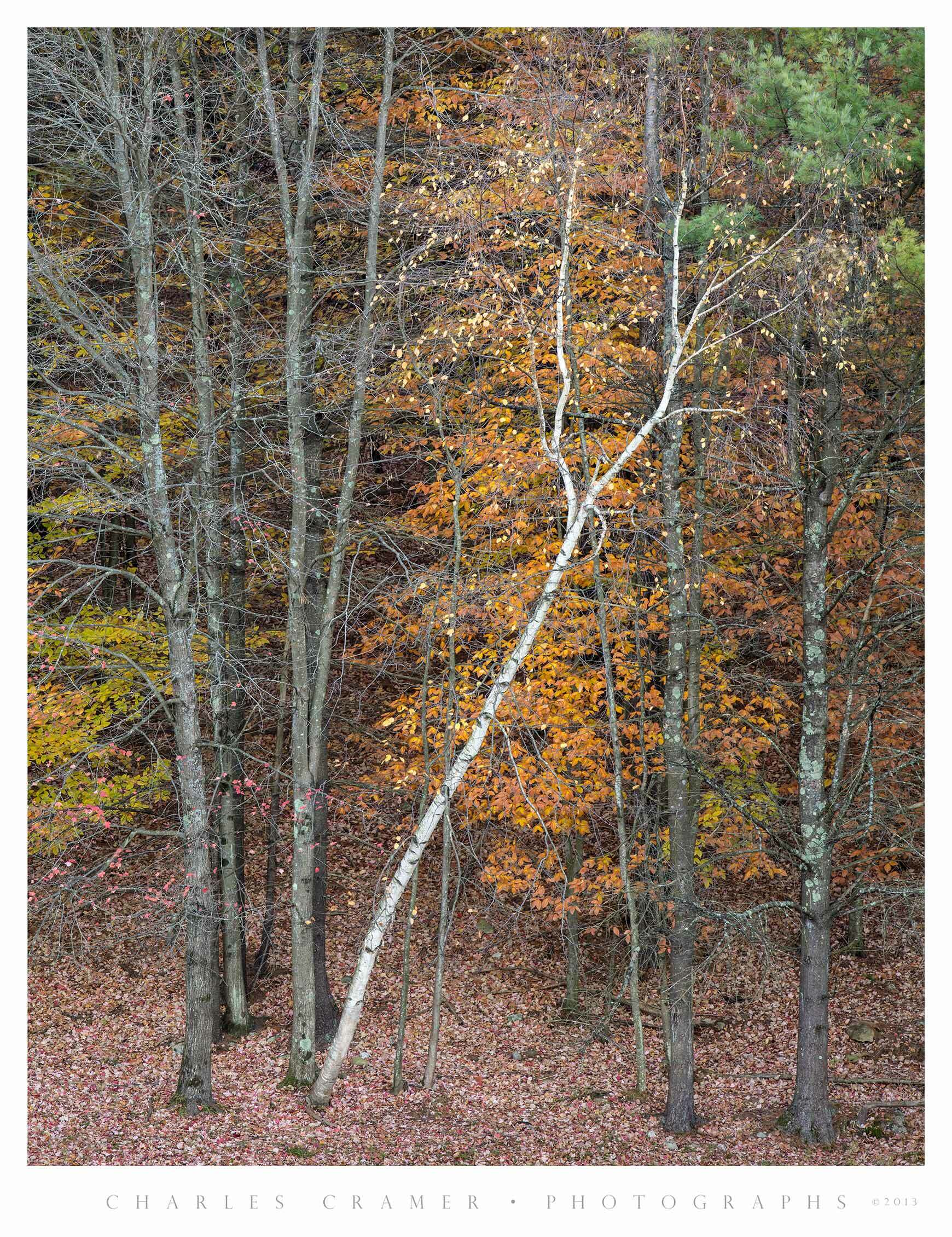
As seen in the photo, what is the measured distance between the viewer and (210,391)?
10.8 metres

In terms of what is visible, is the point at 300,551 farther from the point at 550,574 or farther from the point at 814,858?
the point at 814,858

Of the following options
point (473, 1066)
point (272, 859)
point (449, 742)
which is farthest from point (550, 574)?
point (272, 859)

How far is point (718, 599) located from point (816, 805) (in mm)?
2464

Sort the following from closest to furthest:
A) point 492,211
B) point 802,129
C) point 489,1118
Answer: point 802,129 < point 489,1118 < point 492,211

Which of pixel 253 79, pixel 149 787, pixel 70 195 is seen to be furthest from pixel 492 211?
pixel 149 787

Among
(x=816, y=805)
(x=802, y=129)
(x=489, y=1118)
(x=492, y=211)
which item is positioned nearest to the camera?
(x=802, y=129)

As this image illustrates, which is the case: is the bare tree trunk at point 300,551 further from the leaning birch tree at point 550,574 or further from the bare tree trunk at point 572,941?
the bare tree trunk at point 572,941

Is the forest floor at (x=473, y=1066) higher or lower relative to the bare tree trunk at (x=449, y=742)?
lower

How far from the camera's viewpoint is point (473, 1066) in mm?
10961

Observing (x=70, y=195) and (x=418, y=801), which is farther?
(x=70, y=195)

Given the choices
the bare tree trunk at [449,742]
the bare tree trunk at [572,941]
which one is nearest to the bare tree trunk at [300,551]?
the bare tree trunk at [449,742]

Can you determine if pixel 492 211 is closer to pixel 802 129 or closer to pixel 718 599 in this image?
pixel 802 129

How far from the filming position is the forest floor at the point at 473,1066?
869 centimetres

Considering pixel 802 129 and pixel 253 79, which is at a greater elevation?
pixel 253 79
